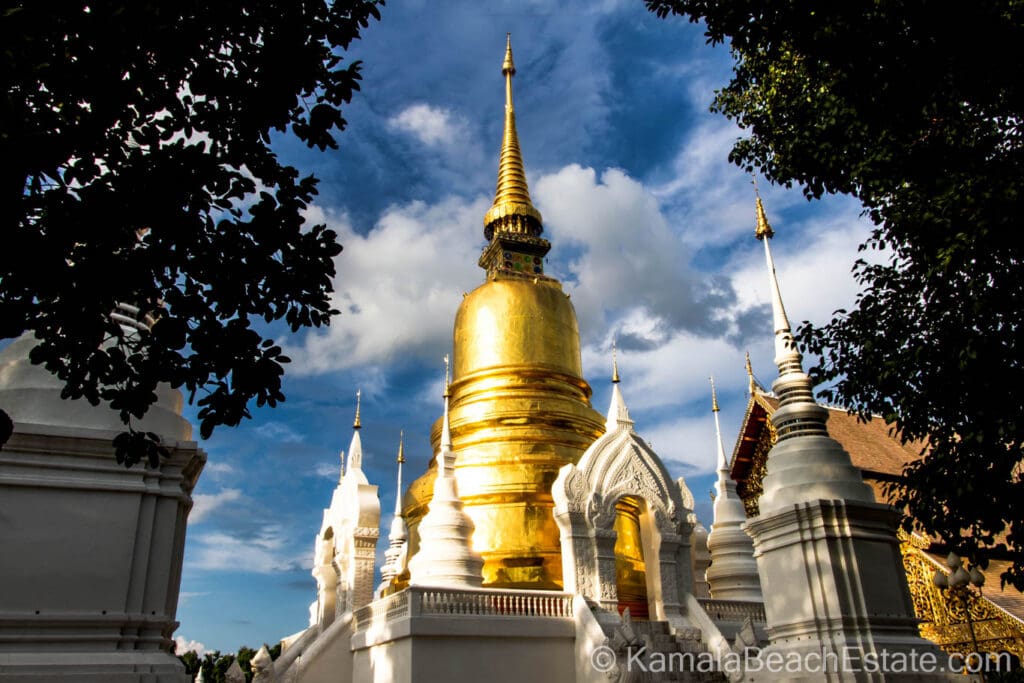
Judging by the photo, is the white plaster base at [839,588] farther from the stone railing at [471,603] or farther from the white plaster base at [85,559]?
the stone railing at [471,603]

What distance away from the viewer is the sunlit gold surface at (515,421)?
1555 centimetres

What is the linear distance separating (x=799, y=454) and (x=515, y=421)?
39.1ft

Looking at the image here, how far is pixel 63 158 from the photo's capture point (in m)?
4.11

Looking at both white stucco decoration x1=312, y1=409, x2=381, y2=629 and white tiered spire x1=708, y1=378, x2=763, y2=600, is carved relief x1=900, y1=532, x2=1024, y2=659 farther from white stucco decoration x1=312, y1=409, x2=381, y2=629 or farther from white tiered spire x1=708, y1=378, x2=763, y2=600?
white stucco decoration x1=312, y1=409, x2=381, y2=629

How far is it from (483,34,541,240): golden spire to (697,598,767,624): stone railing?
11.6 metres

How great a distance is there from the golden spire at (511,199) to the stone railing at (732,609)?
1156 cm

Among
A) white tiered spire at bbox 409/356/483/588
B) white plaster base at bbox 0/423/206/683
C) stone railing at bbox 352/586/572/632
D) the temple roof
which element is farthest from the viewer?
the temple roof

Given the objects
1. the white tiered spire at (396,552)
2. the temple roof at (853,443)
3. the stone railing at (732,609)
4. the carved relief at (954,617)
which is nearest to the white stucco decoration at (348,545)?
the white tiered spire at (396,552)

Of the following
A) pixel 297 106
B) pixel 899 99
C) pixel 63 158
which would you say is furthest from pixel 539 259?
pixel 63 158

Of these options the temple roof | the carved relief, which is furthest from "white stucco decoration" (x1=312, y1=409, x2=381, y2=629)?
the carved relief

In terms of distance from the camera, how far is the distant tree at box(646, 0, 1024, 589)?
6879mm

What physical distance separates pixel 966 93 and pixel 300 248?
Result: 6.27 metres

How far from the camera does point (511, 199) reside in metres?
22.6

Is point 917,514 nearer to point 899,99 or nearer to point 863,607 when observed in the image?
point 863,607
